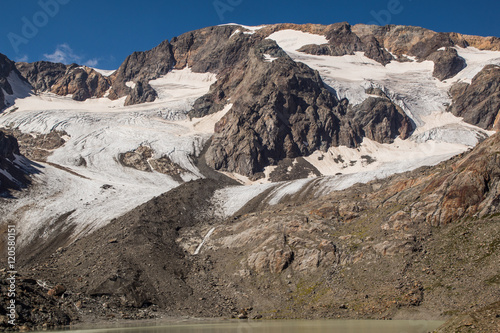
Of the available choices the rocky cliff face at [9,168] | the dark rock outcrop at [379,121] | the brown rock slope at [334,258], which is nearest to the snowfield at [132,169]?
the rocky cliff face at [9,168]

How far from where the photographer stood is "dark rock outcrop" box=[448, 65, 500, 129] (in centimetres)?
18562

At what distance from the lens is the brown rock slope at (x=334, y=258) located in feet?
128

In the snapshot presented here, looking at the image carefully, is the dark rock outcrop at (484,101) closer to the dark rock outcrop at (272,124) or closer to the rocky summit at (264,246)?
the dark rock outcrop at (272,124)

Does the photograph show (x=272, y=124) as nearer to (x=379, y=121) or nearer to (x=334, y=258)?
(x=379, y=121)

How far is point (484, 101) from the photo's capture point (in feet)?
623

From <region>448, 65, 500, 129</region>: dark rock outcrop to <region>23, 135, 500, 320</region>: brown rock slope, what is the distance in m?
148

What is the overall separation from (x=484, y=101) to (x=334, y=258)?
565 ft

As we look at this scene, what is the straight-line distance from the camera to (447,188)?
4709cm

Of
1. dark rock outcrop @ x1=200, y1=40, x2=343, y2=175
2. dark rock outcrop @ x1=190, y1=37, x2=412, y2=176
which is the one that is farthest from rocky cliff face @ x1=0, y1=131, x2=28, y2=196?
dark rock outcrop @ x1=190, y1=37, x2=412, y2=176

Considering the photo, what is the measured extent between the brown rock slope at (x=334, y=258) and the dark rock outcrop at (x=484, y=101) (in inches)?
5822

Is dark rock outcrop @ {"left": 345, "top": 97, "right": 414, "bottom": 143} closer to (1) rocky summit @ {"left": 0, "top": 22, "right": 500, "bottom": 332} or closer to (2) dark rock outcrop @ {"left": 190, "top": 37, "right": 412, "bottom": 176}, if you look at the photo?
Result: (2) dark rock outcrop @ {"left": 190, "top": 37, "right": 412, "bottom": 176}

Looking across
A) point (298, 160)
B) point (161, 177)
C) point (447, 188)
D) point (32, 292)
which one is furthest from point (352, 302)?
point (298, 160)

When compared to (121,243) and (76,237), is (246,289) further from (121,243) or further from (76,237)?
(76,237)

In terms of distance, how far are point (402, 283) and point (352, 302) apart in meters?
4.77
